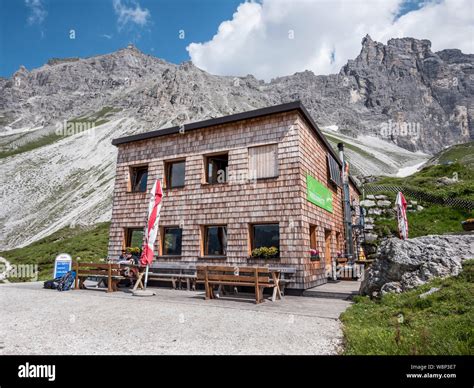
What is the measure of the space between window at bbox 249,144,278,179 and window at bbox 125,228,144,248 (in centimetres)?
621

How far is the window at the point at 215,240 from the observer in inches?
472

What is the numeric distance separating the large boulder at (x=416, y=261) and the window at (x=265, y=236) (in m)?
3.53

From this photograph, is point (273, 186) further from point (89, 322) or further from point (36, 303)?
point (36, 303)

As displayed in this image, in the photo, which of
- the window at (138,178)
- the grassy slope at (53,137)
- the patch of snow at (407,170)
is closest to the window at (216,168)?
the window at (138,178)

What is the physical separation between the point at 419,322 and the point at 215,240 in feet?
26.9

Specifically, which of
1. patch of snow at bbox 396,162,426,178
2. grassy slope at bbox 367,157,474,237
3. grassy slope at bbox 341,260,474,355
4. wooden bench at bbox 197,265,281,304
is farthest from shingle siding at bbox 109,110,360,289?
patch of snow at bbox 396,162,426,178

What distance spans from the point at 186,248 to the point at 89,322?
20.7ft

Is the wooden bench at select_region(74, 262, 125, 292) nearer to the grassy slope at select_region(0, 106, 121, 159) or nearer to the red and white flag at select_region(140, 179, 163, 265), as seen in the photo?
the red and white flag at select_region(140, 179, 163, 265)

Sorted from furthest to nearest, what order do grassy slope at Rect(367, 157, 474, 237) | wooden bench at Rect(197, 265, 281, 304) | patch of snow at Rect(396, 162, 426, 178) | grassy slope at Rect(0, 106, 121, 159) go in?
grassy slope at Rect(0, 106, 121, 159) → patch of snow at Rect(396, 162, 426, 178) → grassy slope at Rect(367, 157, 474, 237) → wooden bench at Rect(197, 265, 281, 304)

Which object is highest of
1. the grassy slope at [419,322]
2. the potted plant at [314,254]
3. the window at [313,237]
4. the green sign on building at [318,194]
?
the green sign on building at [318,194]

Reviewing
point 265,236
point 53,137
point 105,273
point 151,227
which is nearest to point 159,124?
point 53,137

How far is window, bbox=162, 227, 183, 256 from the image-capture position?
12906 mm

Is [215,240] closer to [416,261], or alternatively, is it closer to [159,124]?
[416,261]

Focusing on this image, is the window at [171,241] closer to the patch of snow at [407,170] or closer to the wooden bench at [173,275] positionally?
the wooden bench at [173,275]
